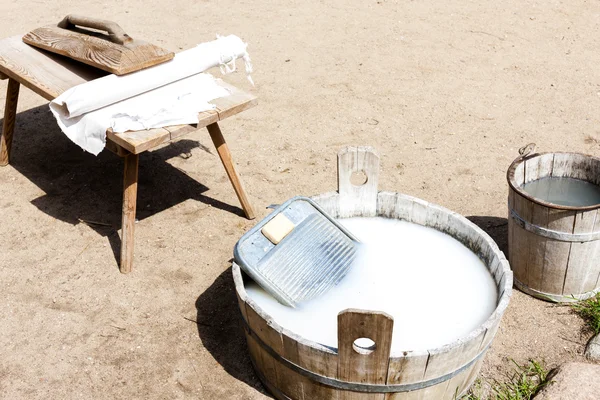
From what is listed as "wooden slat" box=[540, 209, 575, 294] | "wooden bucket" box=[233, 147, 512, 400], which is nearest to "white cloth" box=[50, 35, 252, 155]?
"wooden bucket" box=[233, 147, 512, 400]

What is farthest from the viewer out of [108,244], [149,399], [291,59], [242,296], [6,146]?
[291,59]

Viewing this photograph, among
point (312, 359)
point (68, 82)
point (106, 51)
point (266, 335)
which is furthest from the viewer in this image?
point (68, 82)

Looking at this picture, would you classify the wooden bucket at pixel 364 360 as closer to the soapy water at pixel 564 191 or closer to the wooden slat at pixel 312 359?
the wooden slat at pixel 312 359

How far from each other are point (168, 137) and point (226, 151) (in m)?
0.66

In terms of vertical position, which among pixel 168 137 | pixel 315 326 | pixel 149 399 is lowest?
pixel 149 399

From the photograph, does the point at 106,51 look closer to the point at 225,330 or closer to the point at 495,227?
the point at 225,330

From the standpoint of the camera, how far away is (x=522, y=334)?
11.8ft

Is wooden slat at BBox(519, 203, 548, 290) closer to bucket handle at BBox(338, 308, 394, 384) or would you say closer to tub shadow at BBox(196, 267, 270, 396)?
bucket handle at BBox(338, 308, 394, 384)

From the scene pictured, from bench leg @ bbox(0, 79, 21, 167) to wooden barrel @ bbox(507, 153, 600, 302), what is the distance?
11.2 ft

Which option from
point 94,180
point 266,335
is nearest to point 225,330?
point 266,335

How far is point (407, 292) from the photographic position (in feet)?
10.7

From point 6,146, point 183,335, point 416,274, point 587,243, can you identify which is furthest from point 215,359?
point 6,146

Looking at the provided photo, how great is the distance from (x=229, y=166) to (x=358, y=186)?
106 cm

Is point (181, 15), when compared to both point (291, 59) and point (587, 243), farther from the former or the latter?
point (587, 243)
